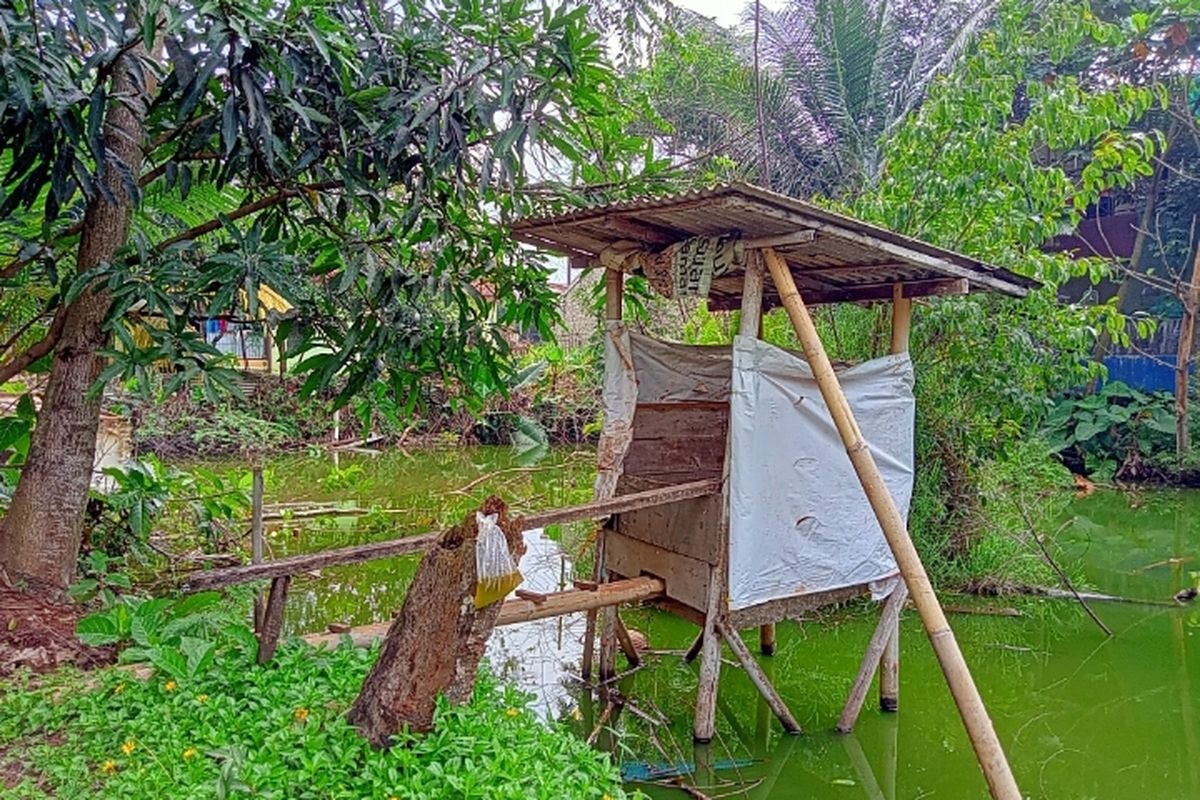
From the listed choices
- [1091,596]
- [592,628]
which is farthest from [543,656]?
[1091,596]

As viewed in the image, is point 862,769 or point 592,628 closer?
point 862,769

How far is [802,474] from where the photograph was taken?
3688mm

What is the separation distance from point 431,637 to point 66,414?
1954 millimetres

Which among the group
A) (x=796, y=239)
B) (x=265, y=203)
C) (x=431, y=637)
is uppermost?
(x=265, y=203)

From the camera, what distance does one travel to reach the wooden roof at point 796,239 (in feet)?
10.1

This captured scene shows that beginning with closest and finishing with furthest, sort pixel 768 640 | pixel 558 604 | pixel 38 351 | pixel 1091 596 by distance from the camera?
pixel 38 351, pixel 558 604, pixel 768 640, pixel 1091 596

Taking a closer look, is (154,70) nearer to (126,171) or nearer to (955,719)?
(126,171)

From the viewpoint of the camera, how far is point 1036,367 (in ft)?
17.9

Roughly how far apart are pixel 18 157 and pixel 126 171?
0.29 meters

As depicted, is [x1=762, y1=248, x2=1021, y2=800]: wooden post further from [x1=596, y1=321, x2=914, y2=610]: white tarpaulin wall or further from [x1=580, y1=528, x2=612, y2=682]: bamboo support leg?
[x1=580, y1=528, x2=612, y2=682]: bamboo support leg

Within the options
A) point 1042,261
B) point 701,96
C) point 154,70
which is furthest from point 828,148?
point 154,70

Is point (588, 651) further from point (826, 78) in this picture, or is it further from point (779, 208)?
point (826, 78)

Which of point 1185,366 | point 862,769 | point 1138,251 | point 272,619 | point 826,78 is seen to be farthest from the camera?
point 1138,251

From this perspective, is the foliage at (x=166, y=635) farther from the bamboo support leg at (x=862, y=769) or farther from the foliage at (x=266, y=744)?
the bamboo support leg at (x=862, y=769)
